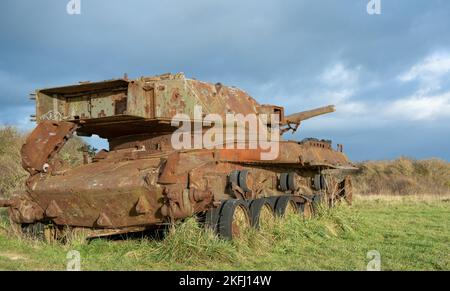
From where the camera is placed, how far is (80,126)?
30.0 ft

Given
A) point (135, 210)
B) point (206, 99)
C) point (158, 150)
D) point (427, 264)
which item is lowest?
point (427, 264)

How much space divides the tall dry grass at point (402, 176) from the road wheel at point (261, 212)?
22.3 m

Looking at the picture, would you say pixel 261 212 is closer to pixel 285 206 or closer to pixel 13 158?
pixel 285 206

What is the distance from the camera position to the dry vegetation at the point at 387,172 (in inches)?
873

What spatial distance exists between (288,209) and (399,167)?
2928 centimetres

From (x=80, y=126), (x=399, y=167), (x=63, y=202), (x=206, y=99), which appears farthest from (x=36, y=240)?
(x=399, y=167)

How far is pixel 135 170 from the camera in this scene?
798cm

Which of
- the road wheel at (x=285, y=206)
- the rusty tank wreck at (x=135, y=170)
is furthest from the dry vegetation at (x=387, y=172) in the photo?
the road wheel at (x=285, y=206)

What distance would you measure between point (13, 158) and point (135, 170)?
15.8m

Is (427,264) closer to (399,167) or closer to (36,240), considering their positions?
(36,240)
